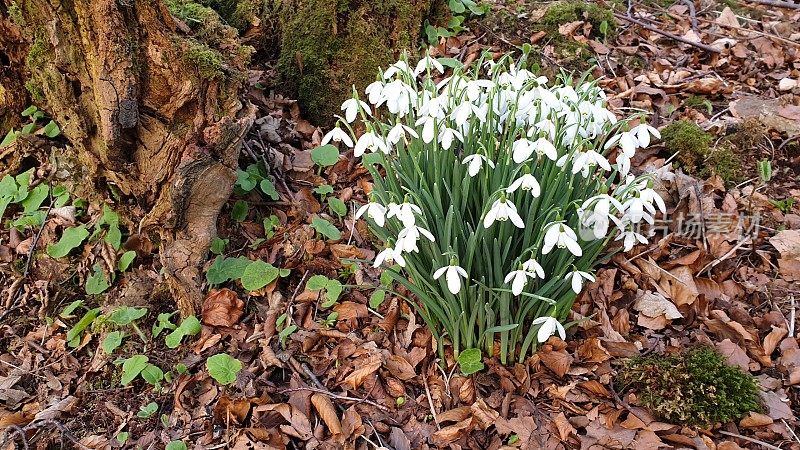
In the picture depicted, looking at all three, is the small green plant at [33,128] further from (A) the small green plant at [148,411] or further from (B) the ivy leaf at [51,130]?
(A) the small green plant at [148,411]

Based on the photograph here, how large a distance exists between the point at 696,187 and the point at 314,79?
6.00ft

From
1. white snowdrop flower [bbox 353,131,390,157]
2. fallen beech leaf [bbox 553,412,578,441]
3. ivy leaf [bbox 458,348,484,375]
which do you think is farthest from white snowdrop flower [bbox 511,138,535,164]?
fallen beech leaf [bbox 553,412,578,441]

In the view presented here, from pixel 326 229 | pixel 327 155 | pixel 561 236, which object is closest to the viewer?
pixel 561 236

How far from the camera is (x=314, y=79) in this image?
3043mm

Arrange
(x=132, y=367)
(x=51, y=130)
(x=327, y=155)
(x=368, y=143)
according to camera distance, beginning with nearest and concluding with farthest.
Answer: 1. (x=368, y=143)
2. (x=132, y=367)
3. (x=327, y=155)
4. (x=51, y=130)

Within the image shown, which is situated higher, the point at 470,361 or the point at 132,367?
the point at 470,361

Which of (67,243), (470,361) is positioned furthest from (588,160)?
(67,243)

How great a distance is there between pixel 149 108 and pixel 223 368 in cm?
99

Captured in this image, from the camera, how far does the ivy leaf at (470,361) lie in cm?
203

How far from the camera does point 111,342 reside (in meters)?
2.30

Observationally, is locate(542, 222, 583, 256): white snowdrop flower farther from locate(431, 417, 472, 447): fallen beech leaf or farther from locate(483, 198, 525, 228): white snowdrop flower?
locate(431, 417, 472, 447): fallen beech leaf

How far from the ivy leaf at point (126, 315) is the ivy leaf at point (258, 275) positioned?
41 centimetres

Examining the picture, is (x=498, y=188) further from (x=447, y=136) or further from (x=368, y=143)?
(x=368, y=143)

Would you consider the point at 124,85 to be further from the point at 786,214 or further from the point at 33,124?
the point at 786,214
